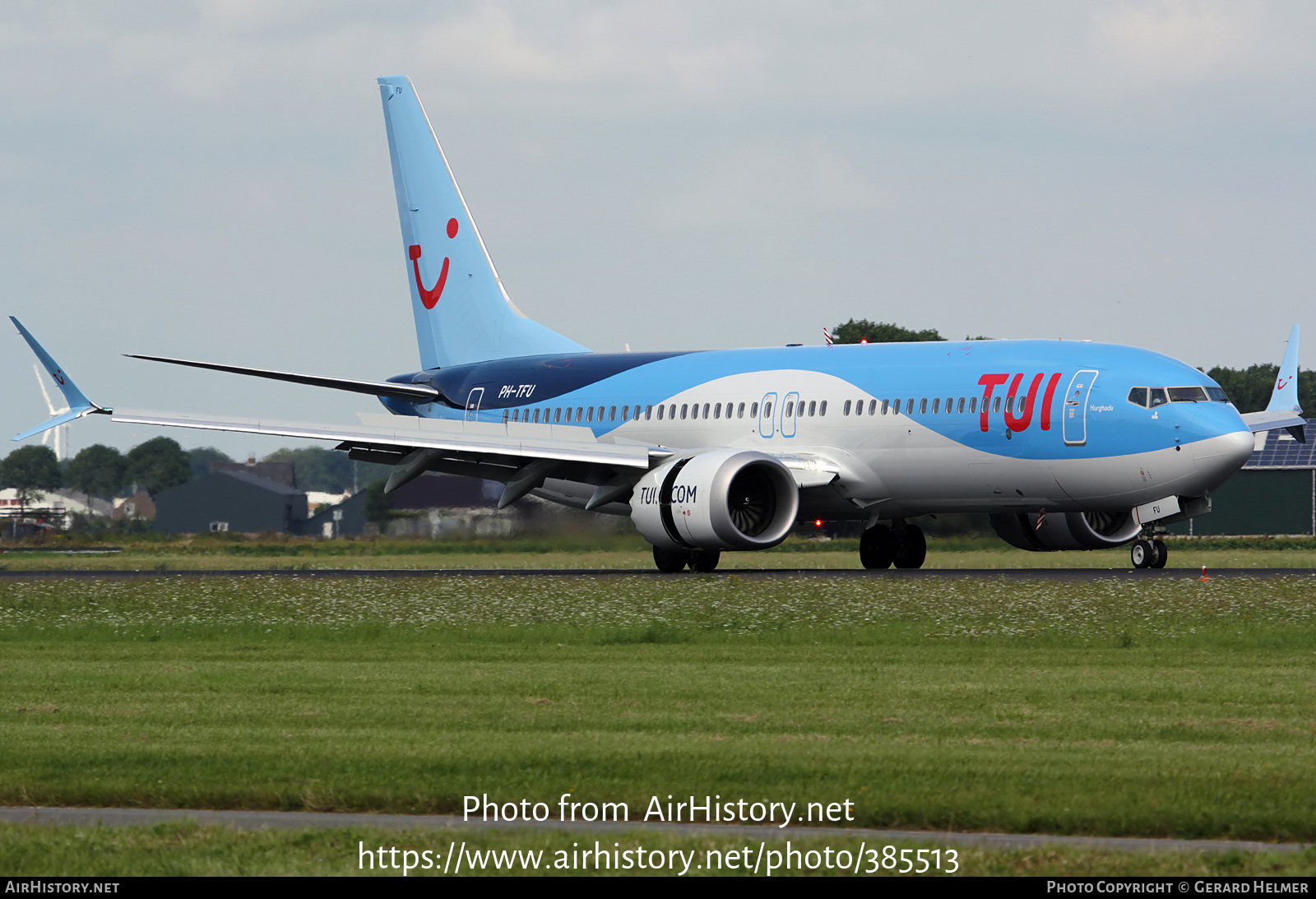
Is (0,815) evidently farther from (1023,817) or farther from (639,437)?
(639,437)

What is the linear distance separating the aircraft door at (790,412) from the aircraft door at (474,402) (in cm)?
866

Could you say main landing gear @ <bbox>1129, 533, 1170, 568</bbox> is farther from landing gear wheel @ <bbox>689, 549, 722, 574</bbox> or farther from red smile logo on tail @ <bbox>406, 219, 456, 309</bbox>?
red smile logo on tail @ <bbox>406, 219, 456, 309</bbox>

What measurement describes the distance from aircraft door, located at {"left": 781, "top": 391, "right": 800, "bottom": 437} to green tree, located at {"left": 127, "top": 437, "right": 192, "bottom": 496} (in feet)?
138

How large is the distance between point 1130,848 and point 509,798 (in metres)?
3.70

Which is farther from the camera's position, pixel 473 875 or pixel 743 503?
pixel 743 503

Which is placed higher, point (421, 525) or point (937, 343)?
point (937, 343)

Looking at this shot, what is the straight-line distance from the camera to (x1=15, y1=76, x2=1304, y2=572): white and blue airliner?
3034 centimetres

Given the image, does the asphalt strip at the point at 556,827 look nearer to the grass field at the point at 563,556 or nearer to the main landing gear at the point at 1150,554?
the main landing gear at the point at 1150,554

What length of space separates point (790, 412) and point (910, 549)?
3.98m

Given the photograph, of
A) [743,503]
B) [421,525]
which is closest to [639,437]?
[743,503]

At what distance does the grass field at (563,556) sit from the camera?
39.3 metres

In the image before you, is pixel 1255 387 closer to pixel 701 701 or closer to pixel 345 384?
pixel 345 384

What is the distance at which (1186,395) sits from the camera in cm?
3022

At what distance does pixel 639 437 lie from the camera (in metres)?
37.3
